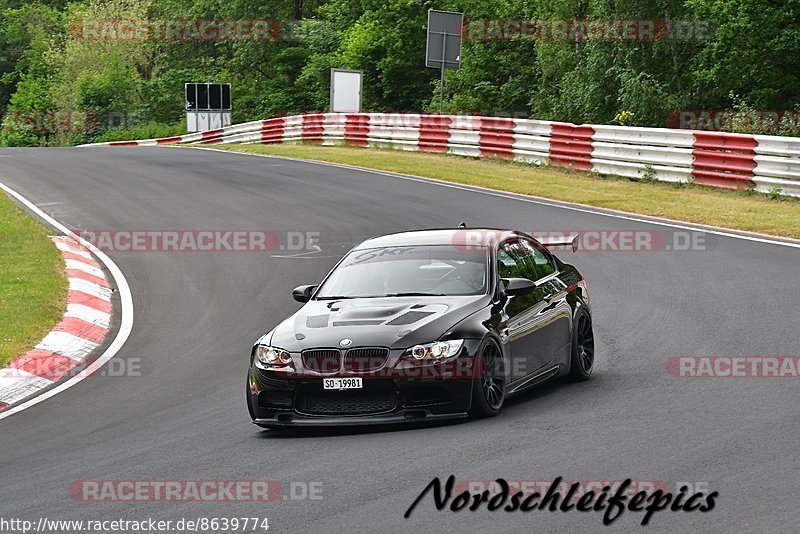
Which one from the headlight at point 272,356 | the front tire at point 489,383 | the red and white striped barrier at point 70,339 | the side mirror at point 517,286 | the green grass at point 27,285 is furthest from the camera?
the green grass at point 27,285

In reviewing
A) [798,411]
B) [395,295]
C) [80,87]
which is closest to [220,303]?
[395,295]

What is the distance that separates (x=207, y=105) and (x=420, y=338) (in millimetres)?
57161

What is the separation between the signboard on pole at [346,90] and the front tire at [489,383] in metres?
39.7

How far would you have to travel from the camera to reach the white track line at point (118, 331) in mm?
10910

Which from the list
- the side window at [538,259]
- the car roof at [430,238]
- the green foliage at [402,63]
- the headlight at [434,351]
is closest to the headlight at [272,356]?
the headlight at [434,351]

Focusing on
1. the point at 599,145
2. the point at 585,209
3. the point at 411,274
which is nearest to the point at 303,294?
the point at 411,274

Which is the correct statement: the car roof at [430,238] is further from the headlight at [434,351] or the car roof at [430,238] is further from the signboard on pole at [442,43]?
the signboard on pole at [442,43]

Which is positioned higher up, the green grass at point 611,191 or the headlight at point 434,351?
the headlight at point 434,351

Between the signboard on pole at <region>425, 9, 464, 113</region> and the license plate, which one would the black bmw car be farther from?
the signboard on pole at <region>425, 9, 464, 113</region>

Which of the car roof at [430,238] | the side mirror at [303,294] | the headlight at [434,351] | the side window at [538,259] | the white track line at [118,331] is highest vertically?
the car roof at [430,238]

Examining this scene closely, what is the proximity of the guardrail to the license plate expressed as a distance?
52.8 feet

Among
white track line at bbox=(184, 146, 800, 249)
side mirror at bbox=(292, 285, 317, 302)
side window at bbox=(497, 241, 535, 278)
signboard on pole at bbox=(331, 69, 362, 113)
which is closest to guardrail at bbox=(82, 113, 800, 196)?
white track line at bbox=(184, 146, 800, 249)

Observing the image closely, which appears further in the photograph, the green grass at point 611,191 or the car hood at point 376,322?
the green grass at point 611,191

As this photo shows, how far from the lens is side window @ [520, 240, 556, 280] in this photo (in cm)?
1090
